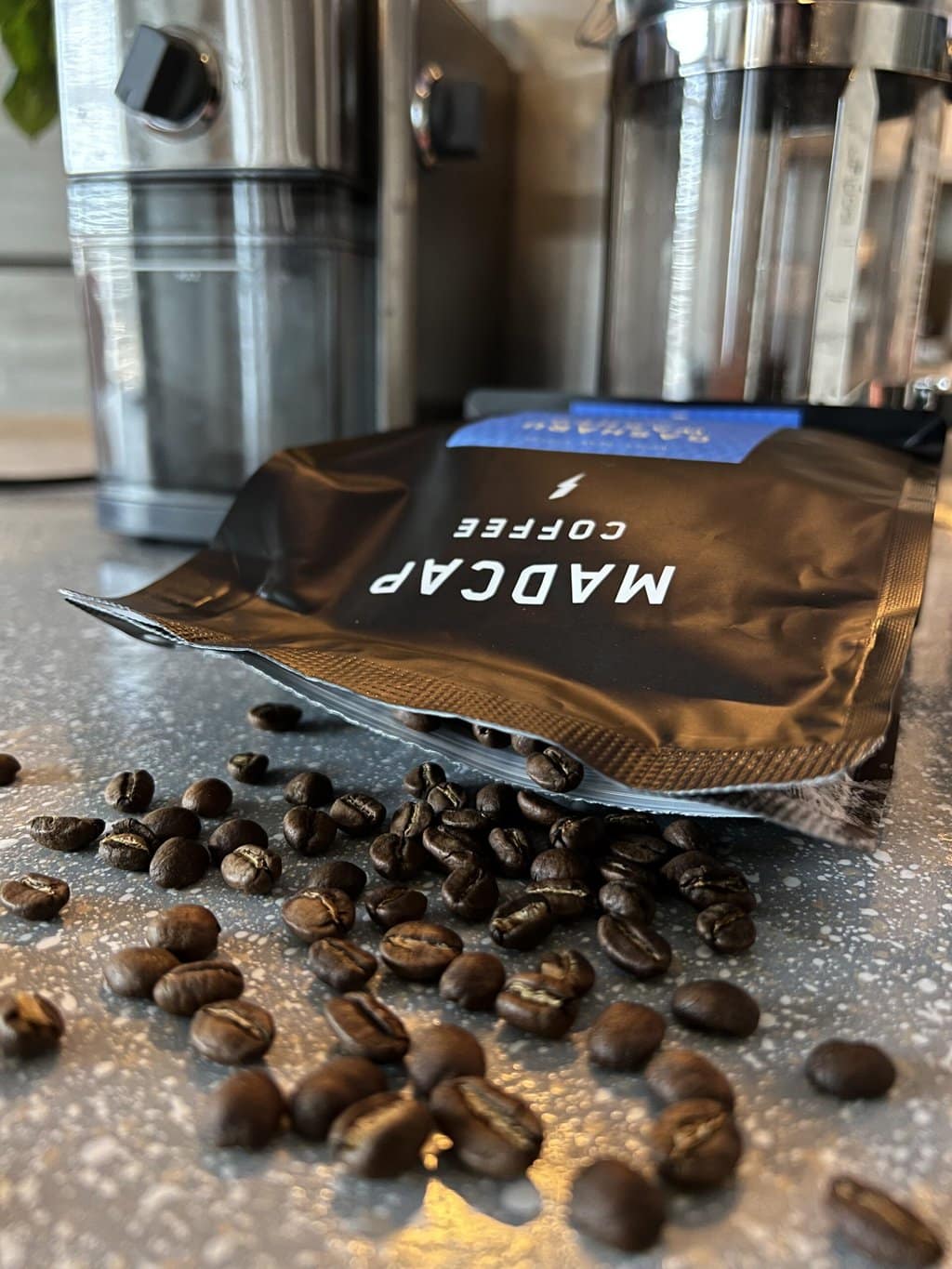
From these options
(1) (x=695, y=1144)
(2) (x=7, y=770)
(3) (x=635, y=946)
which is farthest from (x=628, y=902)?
(2) (x=7, y=770)

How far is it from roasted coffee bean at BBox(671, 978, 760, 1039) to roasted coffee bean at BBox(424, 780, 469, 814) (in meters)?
0.17

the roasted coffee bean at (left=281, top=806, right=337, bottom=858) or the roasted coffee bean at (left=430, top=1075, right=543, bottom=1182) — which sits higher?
the roasted coffee bean at (left=430, top=1075, right=543, bottom=1182)

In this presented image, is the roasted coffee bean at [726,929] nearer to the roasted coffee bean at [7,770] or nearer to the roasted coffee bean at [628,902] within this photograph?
the roasted coffee bean at [628,902]

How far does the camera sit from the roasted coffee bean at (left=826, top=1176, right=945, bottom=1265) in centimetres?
27

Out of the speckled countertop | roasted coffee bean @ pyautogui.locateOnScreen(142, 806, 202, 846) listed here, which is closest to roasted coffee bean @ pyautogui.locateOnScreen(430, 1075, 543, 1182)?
the speckled countertop

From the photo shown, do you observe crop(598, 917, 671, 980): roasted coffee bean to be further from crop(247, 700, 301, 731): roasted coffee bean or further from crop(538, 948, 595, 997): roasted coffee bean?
crop(247, 700, 301, 731): roasted coffee bean

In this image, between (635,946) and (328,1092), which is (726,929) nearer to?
(635,946)

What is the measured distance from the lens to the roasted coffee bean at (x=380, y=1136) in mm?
296

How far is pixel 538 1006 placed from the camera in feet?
1.19

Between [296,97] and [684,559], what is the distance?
0.51m

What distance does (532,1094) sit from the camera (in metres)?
0.33

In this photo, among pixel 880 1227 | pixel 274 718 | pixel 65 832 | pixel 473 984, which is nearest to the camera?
pixel 880 1227

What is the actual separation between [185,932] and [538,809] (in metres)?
0.17

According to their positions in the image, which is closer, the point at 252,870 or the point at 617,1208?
the point at 617,1208
